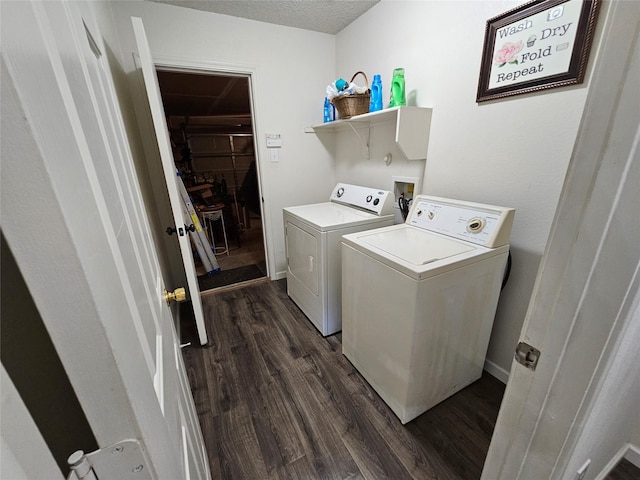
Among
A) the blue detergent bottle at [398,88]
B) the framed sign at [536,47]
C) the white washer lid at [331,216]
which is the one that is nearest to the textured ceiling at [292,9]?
the blue detergent bottle at [398,88]

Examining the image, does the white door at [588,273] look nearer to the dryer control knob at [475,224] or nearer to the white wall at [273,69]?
the dryer control knob at [475,224]

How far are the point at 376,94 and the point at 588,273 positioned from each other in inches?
76.6

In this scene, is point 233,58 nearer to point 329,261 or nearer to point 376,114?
point 376,114

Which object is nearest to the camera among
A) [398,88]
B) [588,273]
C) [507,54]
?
→ [588,273]

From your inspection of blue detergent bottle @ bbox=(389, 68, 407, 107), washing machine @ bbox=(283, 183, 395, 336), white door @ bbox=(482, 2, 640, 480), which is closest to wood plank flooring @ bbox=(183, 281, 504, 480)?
washing machine @ bbox=(283, 183, 395, 336)

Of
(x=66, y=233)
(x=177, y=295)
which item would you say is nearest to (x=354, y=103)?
(x=177, y=295)

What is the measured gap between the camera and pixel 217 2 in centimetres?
205

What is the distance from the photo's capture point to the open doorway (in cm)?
321

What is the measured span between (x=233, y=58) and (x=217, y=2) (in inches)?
15.0

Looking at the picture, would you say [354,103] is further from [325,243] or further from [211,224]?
[211,224]

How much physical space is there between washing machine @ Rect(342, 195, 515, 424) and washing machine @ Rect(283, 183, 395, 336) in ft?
1.06

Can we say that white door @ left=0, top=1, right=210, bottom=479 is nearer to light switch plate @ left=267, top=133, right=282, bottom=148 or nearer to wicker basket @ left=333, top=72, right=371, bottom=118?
wicker basket @ left=333, top=72, right=371, bottom=118

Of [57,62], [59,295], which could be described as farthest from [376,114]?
[59,295]

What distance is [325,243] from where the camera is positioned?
195 cm
